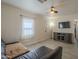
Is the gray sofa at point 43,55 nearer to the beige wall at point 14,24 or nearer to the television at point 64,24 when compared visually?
the beige wall at point 14,24

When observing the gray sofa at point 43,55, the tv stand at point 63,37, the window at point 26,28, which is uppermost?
the window at point 26,28

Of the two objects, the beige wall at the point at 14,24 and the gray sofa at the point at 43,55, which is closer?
the gray sofa at the point at 43,55

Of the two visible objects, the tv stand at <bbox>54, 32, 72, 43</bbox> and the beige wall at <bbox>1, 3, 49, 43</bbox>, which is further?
the tv stand at <bbox>54, 32, 72, 43</bbox>

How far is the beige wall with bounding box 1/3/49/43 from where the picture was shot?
2.74m

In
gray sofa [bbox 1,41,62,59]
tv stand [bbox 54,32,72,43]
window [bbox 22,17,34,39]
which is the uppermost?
window [bbox 22,17,34,39]

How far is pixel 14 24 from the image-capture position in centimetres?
313

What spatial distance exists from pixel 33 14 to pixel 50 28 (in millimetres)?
1098

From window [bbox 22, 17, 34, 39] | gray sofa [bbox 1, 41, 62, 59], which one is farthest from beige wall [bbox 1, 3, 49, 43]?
gray sofa [bbox 1, 41, 62, 59]

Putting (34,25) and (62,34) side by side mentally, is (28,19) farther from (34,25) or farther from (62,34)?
(62,34)

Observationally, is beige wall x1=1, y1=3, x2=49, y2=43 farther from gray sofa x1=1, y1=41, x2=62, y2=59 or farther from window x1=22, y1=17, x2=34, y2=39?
gray sofa x1=1, y1=41, x2=62, y2=59

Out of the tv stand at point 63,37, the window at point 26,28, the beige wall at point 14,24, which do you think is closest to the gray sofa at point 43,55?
the beige wall at point 14,24

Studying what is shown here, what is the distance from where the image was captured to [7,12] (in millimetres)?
2793

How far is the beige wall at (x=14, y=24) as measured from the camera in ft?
9.00

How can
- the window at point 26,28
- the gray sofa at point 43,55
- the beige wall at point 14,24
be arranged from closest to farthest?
the gray sofa at point 43,55
the beige wall at point 14,24
the window at point 26,28
